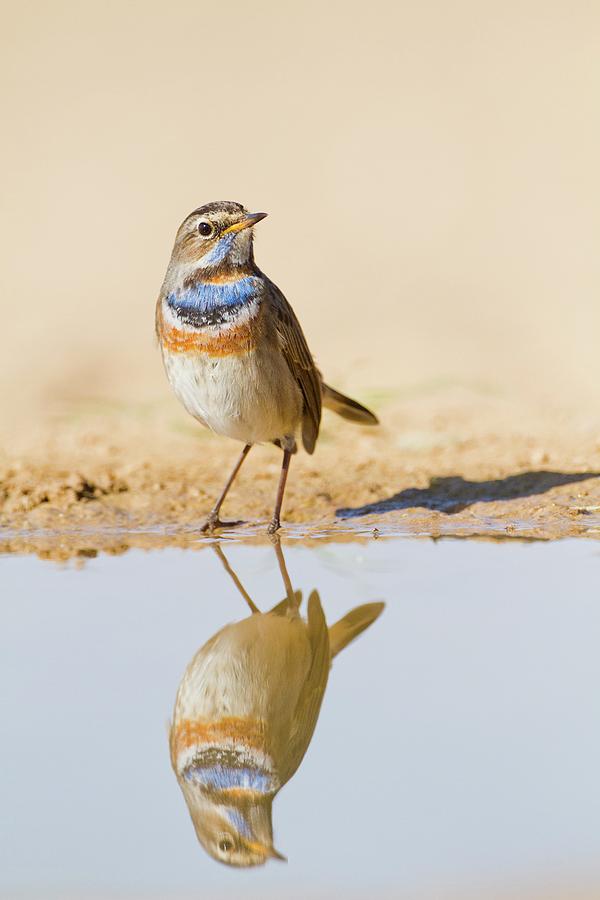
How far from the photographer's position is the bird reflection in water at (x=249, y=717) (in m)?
3.58

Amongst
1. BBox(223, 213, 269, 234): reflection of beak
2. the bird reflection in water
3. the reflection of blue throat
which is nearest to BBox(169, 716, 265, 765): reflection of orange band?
the bird reflection in water

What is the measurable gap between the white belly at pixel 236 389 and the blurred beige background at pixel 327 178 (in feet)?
9.30

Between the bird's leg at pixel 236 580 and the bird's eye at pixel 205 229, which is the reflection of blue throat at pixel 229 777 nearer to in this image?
the bird's leg at pixel 236 580

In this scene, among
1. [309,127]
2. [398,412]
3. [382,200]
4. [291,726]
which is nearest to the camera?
[291,726]

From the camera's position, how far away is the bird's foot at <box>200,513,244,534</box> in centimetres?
692

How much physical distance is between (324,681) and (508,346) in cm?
669

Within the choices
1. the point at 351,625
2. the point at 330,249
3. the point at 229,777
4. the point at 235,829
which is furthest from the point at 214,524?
the point at 330,249

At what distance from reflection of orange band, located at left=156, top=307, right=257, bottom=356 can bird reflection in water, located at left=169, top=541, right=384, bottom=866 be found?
172cm

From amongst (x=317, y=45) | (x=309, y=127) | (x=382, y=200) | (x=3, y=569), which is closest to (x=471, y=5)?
(x=317, y=45)

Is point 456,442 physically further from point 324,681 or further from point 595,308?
point 324,681

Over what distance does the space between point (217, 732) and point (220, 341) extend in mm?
2859

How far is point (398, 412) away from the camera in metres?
9.41

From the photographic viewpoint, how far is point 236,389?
6.73 m

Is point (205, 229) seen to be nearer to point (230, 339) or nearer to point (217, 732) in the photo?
point (230, 339)
